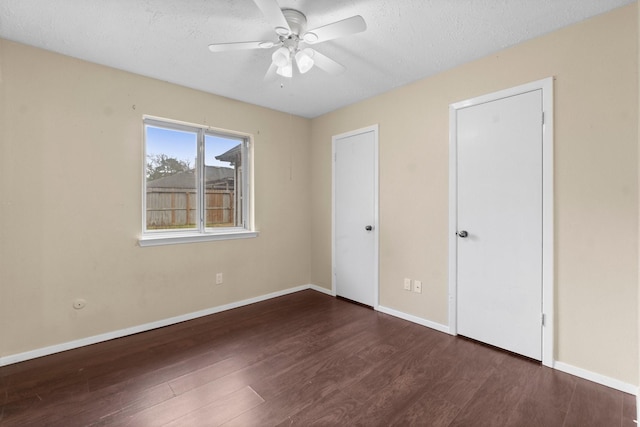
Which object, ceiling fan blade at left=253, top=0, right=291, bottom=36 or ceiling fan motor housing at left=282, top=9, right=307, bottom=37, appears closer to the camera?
ceiling fan blade at left=253, top=0, right=291, bottom=36

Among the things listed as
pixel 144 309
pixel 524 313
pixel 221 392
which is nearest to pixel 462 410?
pixel 524 313

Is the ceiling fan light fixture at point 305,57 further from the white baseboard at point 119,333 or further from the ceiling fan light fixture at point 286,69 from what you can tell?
the white baseboard at point 119,333

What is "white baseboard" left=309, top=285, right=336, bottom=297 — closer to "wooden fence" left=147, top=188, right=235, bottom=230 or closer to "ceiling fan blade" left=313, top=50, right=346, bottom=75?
"wooden fence" left=147, top=188, right=235, bottom=230

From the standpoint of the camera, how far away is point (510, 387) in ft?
6.11

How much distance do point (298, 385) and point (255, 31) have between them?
7.92 feet

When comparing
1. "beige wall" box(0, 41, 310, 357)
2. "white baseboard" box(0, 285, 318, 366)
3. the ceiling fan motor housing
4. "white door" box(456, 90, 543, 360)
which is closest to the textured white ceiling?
the ceiling fan motor housing

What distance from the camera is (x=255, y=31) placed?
2.03 meters

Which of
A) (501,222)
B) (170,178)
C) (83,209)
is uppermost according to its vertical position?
(170,178)

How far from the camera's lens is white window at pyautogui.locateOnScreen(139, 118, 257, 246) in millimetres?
2896

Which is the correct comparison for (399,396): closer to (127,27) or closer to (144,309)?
(144,309)

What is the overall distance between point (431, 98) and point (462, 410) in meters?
2.47

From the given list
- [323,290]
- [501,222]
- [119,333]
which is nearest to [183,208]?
[119,333]

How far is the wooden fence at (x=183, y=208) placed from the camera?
2.92m

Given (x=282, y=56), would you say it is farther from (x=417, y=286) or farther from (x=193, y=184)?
(x=417, y=286)
